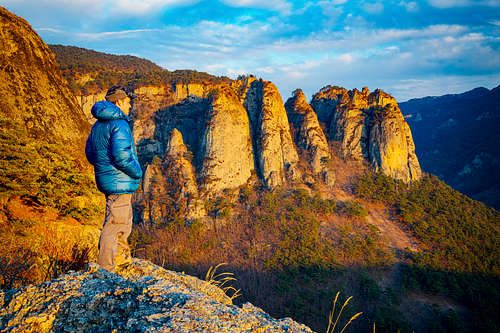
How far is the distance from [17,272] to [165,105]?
28457mm

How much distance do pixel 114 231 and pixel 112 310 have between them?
1.35 meters

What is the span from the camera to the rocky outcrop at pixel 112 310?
1.54 m

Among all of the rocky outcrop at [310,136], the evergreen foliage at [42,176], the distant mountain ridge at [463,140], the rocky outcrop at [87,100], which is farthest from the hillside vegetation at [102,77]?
the distant mountain ridge at [463,140]

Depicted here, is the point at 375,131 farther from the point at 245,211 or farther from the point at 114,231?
the point at 114,231

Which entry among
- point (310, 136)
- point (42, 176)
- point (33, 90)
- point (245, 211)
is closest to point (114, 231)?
point (42, 176)

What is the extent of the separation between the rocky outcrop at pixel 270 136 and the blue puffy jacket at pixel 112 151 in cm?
2335

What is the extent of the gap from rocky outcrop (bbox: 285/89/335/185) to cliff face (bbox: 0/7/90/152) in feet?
77.4

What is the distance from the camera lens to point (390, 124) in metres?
27.7

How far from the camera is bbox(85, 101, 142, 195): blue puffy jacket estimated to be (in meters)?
2.79

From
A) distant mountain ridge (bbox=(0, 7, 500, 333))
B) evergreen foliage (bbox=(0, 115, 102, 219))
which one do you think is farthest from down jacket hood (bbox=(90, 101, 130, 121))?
evergreen foliage (bbox=(0, 115, 102, 219))

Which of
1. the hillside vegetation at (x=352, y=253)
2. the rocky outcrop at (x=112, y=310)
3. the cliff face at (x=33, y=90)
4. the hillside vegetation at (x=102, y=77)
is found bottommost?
A: the hillside vegetation at (x=352, y=253)

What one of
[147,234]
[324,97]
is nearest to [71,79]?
[147,234]

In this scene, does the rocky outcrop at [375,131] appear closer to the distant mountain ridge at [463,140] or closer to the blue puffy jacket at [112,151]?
the distant mountain ridge at [463,140]

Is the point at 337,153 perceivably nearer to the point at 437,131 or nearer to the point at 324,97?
the point at 324,97
